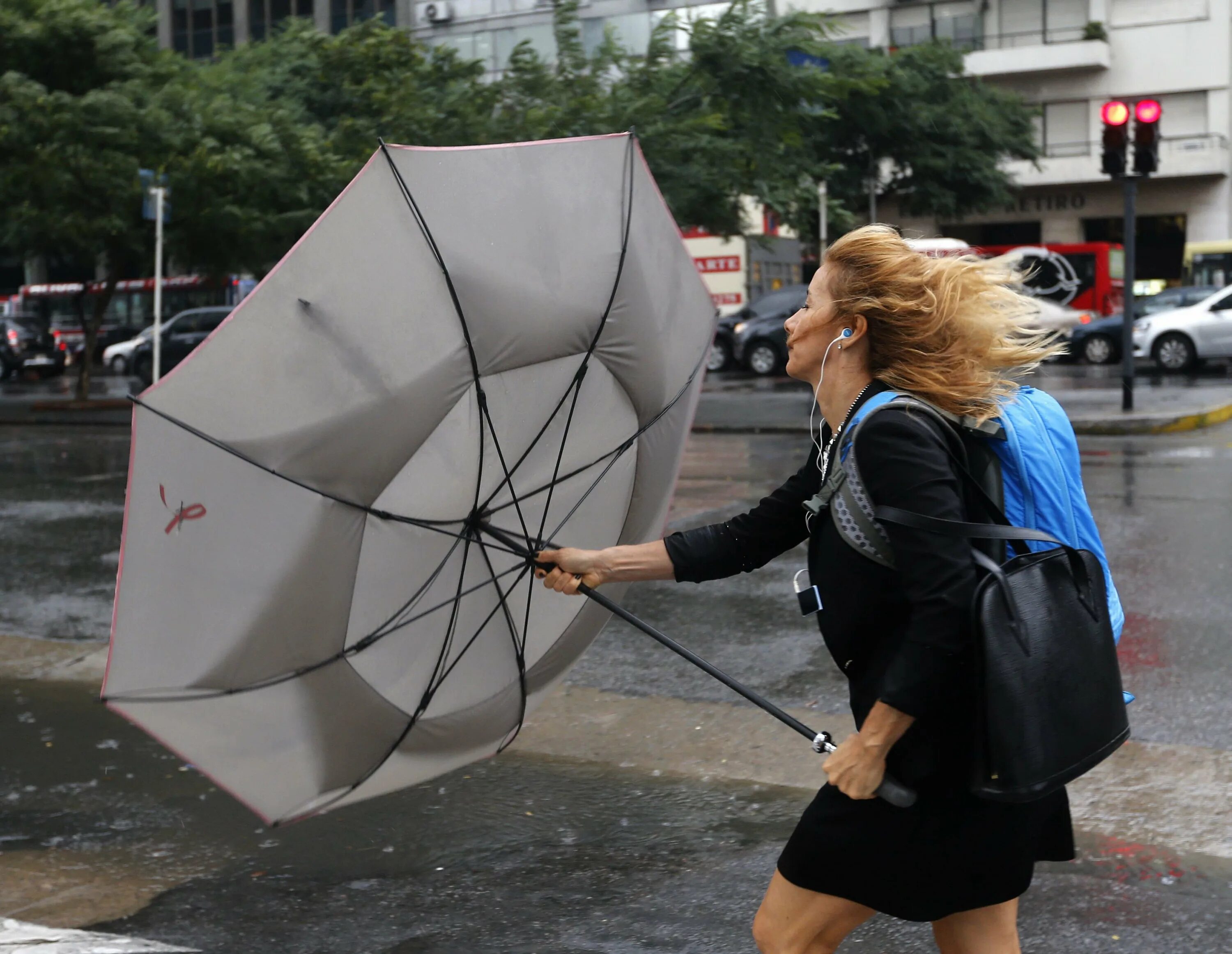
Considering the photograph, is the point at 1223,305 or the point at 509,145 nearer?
the point at 509,145

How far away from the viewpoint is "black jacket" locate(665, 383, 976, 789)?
7.06ft

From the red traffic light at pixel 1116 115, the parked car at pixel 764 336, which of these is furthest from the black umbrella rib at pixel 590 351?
the parked car at pixel 764 336

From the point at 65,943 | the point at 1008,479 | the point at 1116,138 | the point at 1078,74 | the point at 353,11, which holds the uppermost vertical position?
the point at 353,11

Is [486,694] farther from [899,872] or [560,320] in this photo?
[899,872]

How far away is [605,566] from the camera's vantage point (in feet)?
9.73

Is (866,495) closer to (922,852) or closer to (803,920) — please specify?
(922,852)

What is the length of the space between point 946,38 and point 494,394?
42.4 meters

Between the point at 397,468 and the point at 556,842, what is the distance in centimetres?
187

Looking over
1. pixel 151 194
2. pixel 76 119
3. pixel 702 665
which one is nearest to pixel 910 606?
pixel 702 665

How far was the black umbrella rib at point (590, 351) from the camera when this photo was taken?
314 centimetres

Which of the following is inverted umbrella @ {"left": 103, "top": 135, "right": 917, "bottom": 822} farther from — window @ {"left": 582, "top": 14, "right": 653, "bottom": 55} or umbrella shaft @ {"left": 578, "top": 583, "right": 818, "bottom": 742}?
window @ {"left": 582, "top": 14, "right": 653, "bottom": 55}

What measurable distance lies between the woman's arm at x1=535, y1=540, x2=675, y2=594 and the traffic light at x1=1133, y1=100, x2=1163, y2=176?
1405 centimetres

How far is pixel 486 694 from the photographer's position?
330cm

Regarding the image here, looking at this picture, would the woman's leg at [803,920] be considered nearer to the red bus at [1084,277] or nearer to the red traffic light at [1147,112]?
the red traffic light at [1147,112]
